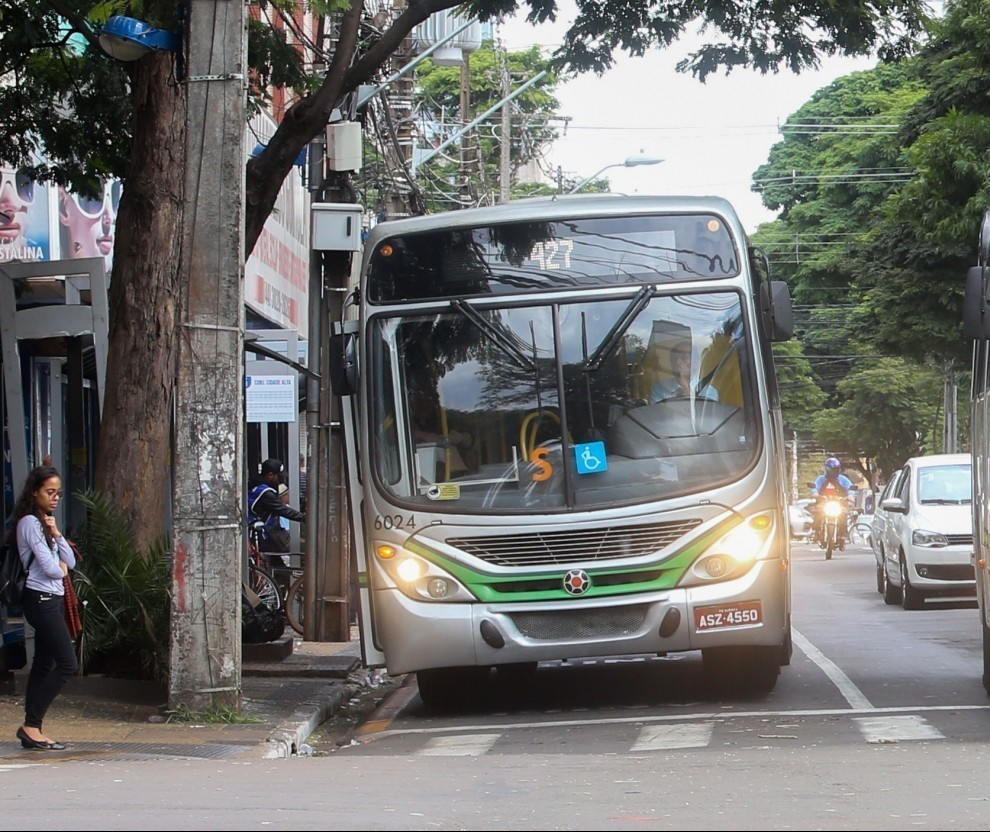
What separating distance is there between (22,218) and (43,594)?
7897 millimetres

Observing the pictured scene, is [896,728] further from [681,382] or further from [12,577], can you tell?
[12,577]

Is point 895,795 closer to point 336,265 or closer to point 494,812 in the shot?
point 494,812

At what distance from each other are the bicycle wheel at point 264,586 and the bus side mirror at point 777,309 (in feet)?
23.8

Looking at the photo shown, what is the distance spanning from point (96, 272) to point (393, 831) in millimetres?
7095

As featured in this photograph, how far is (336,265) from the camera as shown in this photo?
16.4 m

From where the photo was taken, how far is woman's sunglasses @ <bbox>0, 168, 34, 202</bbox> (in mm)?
16781

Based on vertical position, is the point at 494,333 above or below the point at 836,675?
above

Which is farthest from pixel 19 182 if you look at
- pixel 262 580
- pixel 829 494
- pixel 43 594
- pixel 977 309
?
pixel 829 494

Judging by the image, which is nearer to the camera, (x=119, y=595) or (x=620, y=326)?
(x=620, y=326)

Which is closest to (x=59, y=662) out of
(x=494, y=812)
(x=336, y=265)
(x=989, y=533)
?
(x=494, y=812)

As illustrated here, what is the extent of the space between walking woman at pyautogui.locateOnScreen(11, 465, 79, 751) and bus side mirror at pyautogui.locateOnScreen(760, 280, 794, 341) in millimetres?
4594

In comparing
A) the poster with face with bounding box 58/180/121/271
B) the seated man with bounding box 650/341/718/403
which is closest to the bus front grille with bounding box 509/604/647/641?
the seated man with bounding box 650/341/718/403

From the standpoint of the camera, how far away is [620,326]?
11430 millimetres

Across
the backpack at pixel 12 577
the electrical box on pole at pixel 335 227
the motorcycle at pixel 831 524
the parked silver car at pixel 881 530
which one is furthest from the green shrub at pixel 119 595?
the motorcycle at pixel 831 524
